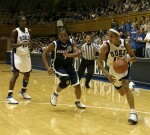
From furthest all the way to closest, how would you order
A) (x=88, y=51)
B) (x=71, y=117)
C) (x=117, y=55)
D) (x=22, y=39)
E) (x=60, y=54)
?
(x=88, y=51) → (x=22, y=39) → (x=60, y=54) → (x=71, y=117) → (x=117, y=55)

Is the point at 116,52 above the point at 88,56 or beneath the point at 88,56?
above

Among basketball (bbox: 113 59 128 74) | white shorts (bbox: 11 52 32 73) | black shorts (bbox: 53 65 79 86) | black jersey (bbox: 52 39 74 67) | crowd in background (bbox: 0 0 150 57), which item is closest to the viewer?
basketball (bbox: 113 59 128 74)

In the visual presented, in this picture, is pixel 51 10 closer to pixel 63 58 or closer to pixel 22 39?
pixel 22 39

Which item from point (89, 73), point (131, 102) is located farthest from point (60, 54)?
point (89, 73)

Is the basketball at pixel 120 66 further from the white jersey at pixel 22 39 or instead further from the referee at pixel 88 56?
the referee at pixel 88 56

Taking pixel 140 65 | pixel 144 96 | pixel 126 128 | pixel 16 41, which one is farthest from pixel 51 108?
pixel 140 65

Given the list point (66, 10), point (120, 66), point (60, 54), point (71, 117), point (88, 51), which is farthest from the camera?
point (66, 10)

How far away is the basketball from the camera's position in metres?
6.74

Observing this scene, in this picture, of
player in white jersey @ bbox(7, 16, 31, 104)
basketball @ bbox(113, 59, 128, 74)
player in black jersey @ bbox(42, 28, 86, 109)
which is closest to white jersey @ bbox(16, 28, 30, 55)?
player in white jersey @ bbox(7, 16, 31, 104)

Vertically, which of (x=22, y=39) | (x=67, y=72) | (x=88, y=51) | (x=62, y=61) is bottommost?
(x=88, y=51)

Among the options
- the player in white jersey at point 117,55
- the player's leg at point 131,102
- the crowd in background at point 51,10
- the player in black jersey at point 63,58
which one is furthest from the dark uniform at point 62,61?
the crowd in background at point 51,10

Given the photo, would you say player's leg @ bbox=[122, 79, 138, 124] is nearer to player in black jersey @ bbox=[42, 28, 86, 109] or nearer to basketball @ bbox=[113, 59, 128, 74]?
basketball @ bbox=[113, 59, 128, 74]

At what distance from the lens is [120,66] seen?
6734 mm

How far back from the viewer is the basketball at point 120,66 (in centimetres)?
674
